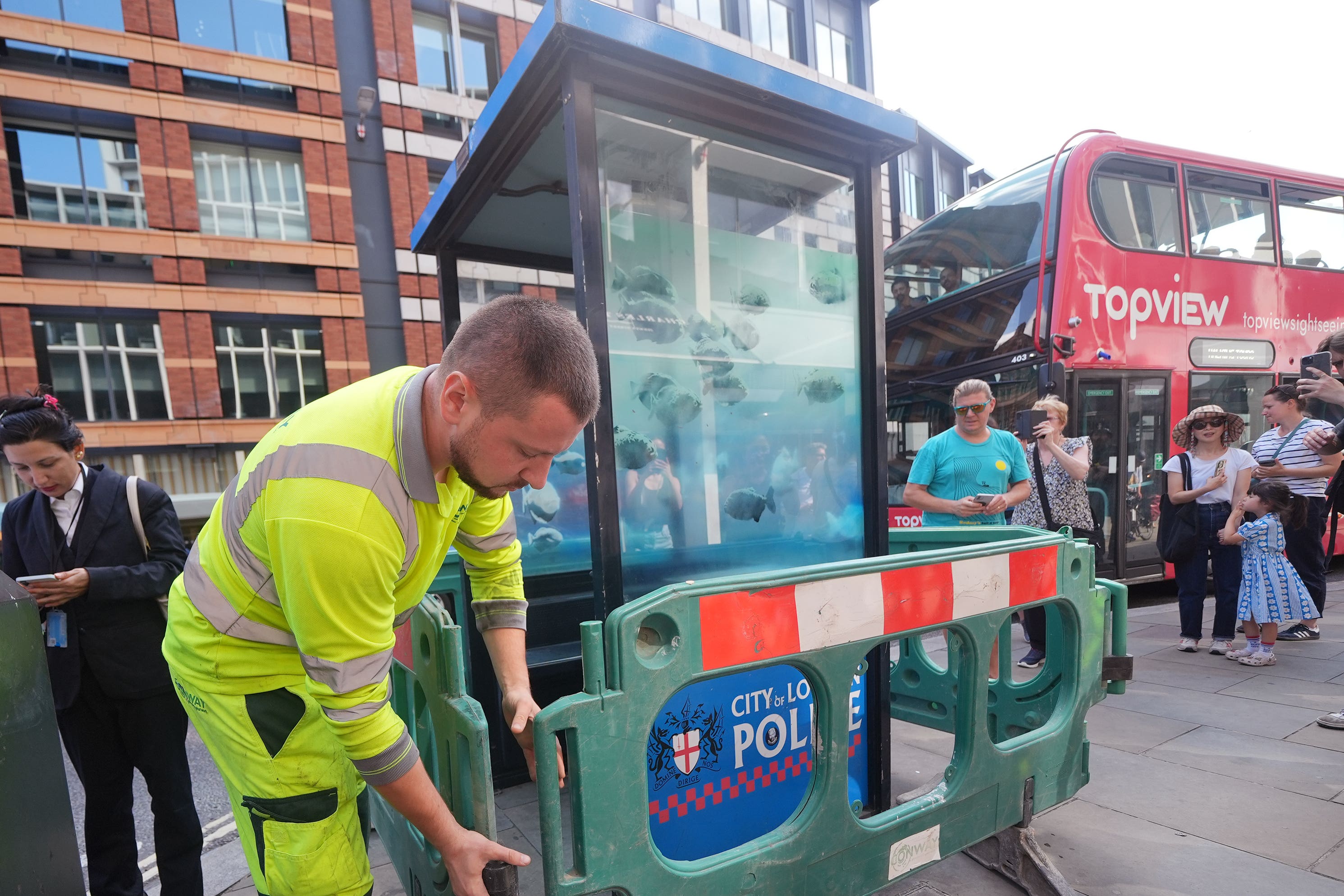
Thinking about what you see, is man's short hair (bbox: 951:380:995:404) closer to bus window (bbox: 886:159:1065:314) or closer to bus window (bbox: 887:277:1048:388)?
bus window (bbox: 887:277:1048:388)

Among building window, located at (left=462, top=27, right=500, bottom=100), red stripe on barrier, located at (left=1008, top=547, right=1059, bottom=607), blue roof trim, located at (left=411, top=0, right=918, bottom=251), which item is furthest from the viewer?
building window, located at (left=462, top=27, right=500, bottom=100)

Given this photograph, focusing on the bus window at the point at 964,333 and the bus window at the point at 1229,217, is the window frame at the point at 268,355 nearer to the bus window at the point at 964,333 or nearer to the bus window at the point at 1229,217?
the bus window at the point at 964,333

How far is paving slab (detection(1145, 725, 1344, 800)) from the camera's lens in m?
2.93

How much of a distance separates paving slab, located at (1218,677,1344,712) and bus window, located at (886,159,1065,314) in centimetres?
376

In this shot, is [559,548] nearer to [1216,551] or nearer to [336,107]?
[1216,551]

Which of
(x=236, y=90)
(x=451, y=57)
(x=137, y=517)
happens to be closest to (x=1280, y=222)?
(x=137, y=517)

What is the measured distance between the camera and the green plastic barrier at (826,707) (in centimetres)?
136

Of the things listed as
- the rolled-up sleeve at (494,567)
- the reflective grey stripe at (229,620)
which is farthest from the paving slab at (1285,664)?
the reflective grey stripe at (229,620)

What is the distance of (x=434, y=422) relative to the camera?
53.8 inches

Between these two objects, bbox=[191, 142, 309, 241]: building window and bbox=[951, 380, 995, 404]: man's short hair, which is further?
bbox=[191, 142, 309, 241]: building window

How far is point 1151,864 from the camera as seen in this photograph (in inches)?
94.8

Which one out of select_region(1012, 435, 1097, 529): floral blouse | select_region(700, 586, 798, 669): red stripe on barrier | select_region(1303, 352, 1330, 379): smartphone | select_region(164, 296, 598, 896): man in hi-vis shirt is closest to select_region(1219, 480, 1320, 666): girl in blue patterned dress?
select_region(1303, 352, 1330, 379): smartphone

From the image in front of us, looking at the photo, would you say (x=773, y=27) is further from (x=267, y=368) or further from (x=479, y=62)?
(x=267, y=368)

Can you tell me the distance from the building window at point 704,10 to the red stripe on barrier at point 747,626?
19105 mm
